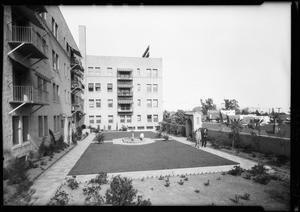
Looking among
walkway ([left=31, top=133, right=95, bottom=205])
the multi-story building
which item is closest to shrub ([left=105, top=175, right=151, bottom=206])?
walkway ([left=31, top=133, right=95, bottom=205])

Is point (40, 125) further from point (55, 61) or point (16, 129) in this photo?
point (55, 61)

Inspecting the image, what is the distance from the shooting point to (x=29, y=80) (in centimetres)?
1049

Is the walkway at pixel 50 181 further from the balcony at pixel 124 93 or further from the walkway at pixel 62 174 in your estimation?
the balcony at pixel 124 93

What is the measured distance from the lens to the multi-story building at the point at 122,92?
3494cm

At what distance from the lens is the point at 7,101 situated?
7945 mm

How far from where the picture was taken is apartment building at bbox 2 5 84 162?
318 inches

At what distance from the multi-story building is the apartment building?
17.3m

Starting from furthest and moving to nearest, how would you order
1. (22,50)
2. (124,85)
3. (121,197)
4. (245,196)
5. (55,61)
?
(124,85), (55,61), (22,50), (245,196), (121,197)

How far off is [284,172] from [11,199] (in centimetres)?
1187

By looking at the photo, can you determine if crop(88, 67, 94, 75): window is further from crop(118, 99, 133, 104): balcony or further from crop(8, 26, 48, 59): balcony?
crop(8, 26, 48, 59): balcony

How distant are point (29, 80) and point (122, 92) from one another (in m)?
25.5

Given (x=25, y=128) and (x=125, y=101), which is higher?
(x=125, y=101)

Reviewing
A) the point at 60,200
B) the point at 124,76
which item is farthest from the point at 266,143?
the point at 124,76
